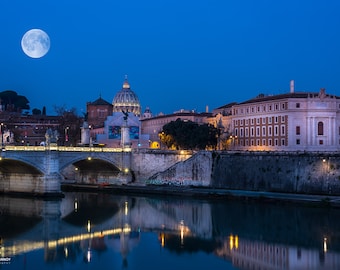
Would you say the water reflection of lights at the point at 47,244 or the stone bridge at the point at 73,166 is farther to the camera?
the stone bridge at the point at 73,166

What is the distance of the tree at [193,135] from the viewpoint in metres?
68.4

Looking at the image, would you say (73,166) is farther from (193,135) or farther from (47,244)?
(47,244)

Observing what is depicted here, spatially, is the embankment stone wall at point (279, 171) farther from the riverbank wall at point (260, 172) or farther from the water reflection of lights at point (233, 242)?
the water reflection of lights at point (233, 242)

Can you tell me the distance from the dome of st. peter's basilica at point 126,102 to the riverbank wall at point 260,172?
52.5 metres

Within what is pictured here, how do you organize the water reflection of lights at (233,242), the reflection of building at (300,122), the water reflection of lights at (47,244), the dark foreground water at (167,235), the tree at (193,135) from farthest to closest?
the tree at (193,135) < the reflection of building at (300,122) < the water reflection of lights at (233,242) < the water reflection of lights at (47,244) < the dark foreground water at (167,235)

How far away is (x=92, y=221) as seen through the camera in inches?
1548

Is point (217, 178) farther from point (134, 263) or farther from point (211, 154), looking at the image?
point (134, 263)

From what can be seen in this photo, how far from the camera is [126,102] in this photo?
110375 millimetres

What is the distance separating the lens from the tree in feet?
225

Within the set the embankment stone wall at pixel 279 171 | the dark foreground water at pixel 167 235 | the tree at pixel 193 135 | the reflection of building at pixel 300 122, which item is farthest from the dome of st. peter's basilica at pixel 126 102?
the dark foreground water at pixel 167 235

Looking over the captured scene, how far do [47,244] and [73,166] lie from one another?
32628 mm

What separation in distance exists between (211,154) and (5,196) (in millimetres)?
17957

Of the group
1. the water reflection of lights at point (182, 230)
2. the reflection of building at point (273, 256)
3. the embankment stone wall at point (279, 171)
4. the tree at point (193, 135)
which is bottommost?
the reflection of building at point (273, 256)

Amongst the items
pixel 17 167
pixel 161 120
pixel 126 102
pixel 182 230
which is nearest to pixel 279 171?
pixel 182 230
